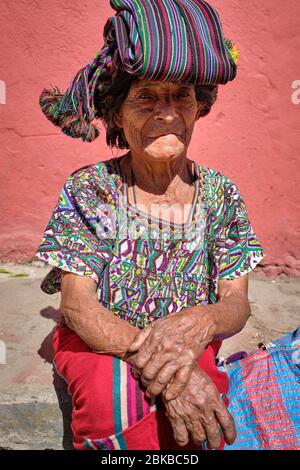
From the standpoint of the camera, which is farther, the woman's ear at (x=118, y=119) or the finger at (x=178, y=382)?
the woman's ear at (x=118, y=119)

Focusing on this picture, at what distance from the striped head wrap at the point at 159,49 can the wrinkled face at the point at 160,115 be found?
0.09 metres

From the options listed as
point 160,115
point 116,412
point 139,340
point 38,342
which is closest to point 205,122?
point 160,115

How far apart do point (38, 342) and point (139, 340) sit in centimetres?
116

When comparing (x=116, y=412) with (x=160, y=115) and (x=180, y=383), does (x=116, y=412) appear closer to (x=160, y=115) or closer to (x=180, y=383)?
(x=180, y=383)

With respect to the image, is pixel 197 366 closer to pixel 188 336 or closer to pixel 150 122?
pixel 188 336

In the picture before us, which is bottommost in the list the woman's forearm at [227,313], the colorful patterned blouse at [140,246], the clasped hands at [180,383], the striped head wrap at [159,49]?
the clasped hands at [180,383]

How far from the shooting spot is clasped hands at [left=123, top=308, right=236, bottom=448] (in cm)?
145

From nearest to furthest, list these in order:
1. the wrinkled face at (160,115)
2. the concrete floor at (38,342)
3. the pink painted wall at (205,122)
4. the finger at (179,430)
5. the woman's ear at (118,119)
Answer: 1. the finger at (179,430)
2. the wrinkled face at (160,115)
3. the woman's ear at (118,119)
4. the concrete floor at (38,342)
5. the pink painted wall at (205,122)

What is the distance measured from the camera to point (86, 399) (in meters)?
1.51

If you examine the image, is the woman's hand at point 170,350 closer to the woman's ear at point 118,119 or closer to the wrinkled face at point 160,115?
the wrinkled face at point 160,115

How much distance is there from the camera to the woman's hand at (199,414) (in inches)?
57.1

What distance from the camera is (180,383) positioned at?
4.78ft

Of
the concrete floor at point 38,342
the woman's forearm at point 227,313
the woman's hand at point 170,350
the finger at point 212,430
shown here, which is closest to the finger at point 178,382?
the woman's hand at point 170,350
